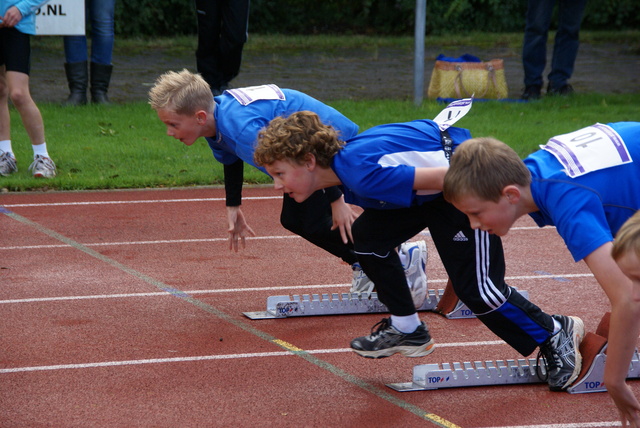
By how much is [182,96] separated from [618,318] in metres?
2.53

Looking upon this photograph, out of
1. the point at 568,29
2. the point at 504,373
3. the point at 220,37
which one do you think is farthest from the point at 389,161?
the point at 568,29

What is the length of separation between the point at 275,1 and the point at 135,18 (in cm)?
378

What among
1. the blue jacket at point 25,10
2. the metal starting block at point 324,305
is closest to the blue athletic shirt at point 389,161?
the metal starting block at point 324,305

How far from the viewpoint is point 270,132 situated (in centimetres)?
370

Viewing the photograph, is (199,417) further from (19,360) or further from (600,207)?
(600,207)

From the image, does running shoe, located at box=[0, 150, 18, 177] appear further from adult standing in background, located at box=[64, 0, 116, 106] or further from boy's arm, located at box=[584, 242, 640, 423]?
boy's arm, located at box=[584, 242, 640, 423]

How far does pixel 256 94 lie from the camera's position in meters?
4.59

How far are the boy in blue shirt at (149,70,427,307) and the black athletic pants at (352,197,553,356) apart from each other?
12.3 inches

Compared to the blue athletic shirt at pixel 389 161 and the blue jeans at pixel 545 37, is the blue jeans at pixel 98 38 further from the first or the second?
the blue athletic shirt at pixel 389 161

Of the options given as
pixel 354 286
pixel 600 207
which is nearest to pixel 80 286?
pixel 354 286

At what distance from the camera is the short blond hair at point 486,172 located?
10.2 feet

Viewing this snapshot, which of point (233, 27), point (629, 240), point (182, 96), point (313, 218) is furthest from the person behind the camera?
point (233, 27)

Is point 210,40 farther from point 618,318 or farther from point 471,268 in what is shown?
point 618,318

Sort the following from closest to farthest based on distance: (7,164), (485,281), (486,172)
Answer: (486,172), (485,281), (7,164)
